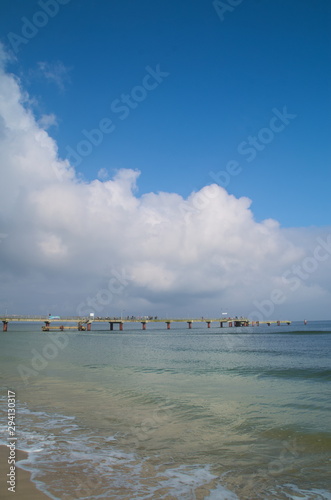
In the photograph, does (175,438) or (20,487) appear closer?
(20,487)

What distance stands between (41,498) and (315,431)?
322 inches

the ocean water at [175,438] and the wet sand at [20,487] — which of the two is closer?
the wet sand at [20,487]

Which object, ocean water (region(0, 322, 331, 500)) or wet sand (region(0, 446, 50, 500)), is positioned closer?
wet sand (region(0, 446, 50, 500))

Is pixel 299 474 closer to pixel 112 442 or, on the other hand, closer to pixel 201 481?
pixel 201 481

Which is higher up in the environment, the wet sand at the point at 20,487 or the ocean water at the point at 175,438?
the wet sand at the point at 20,487

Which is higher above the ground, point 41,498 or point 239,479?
point 41,498

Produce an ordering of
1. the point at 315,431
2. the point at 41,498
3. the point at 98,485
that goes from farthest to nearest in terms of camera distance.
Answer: the point at 315,431 < the point at 98,485 < the point at 41,498

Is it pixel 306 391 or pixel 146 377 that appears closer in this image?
pixel 306 391

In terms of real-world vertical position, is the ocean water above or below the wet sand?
below

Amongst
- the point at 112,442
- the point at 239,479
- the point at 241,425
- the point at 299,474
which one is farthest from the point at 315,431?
the point at 112,442

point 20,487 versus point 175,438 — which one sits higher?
point 20,487

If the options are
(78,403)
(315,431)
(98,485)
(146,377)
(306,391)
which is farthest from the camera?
(146,377)

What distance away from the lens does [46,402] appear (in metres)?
13.8

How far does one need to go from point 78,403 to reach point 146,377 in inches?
316
